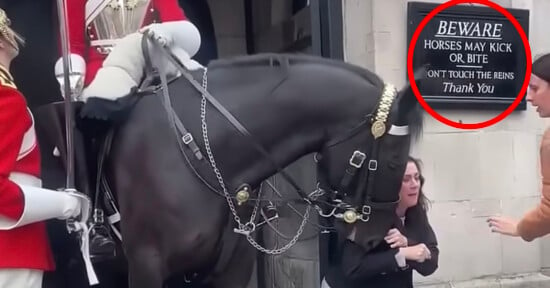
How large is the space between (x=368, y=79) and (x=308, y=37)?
95.1 inches

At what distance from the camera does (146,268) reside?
2979 mm

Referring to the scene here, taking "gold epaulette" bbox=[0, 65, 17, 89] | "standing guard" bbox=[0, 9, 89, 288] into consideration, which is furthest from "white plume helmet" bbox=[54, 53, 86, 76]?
"gold epaulette" bbox=[0, 65, 17, 89]

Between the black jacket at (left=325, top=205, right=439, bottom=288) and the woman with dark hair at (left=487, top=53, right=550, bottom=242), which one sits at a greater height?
the woman with dark hair at (left=487, top=53, right=550, bottom=242)

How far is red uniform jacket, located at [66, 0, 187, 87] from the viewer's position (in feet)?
11.4

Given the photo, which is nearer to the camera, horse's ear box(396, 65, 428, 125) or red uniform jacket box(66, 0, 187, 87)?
horse's ear box(396, 65, 428, 125)

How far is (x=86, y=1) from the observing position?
3.53 meters

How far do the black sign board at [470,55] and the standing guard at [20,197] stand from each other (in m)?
2.64

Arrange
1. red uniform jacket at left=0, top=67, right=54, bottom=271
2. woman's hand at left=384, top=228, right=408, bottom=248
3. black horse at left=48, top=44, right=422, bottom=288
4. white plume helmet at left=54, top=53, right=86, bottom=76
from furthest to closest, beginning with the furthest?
woman's hand at left=384, top=228, right=408, bottom=248 → white plume helmet at left=54, top=53, right=86, bottom=76 → black horse at left=48, top=44, right=422, bottom=288 → red uniform jacket at left=0, top=67, right=54, bottom=271

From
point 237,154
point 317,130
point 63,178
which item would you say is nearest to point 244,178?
point 237,154

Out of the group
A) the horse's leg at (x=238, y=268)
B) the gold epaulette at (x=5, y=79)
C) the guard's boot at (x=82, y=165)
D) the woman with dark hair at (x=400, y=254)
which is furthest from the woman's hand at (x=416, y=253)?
the gold epaulette at (x=5, y=79)

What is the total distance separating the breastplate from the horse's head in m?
1.13

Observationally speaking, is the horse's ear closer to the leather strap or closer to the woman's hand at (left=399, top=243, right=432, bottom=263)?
the leather strap

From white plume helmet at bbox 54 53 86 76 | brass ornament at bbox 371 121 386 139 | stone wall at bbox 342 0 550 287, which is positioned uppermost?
white plume helmet at bbox 54 53 86 76

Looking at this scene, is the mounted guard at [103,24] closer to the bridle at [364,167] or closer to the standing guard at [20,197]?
the standing guard at [20,197]
